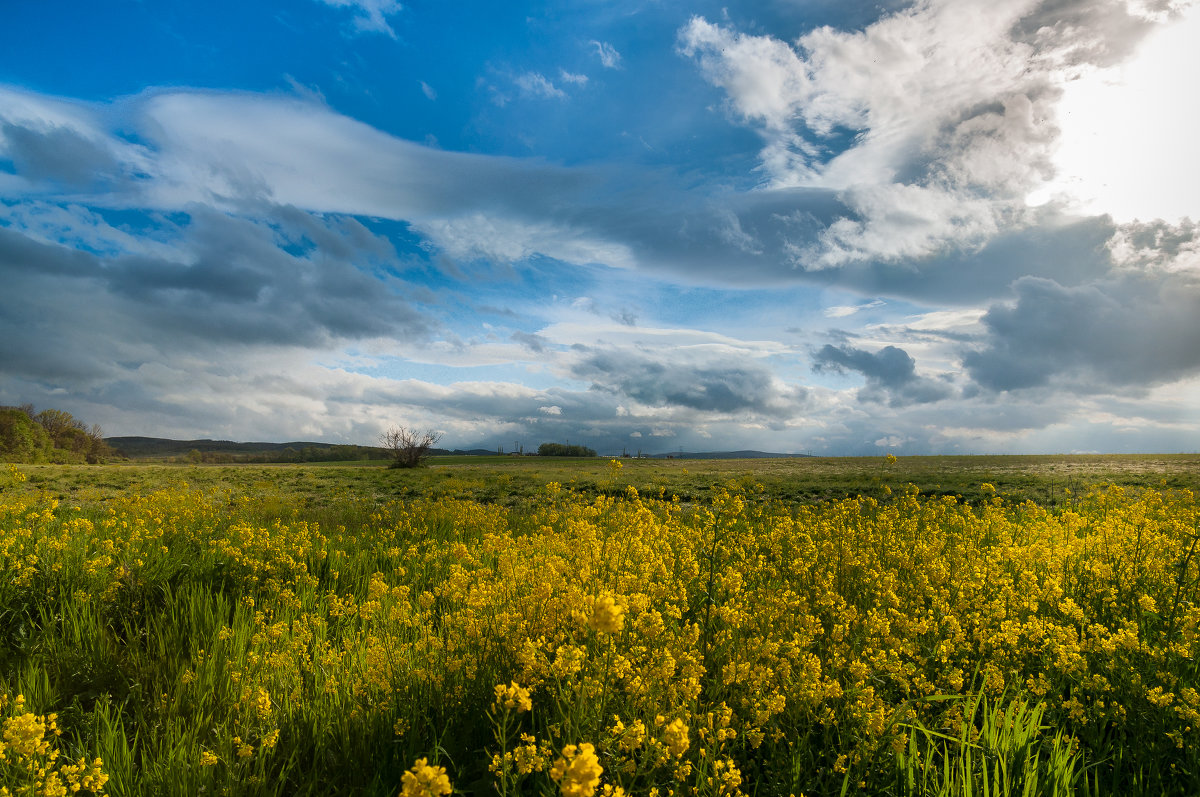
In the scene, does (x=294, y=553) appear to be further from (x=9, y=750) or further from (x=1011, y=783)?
(x=1011, y=783)

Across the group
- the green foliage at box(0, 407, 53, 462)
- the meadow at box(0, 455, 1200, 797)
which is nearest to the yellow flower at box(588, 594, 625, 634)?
the meadow at box(0, 455, 1200, 797)

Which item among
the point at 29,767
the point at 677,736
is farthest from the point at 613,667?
the point at 29,767

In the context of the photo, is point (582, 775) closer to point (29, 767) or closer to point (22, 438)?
point (29, 767)

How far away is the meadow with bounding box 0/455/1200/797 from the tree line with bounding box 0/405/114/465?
41761 mm

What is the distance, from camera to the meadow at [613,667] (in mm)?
3121

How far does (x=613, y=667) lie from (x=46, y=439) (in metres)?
66.6

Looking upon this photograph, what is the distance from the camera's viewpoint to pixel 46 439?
1953 inches

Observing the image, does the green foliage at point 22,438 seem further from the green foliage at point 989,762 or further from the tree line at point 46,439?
the green foliage at point 989,762

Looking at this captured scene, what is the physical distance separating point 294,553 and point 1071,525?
11.4 meters

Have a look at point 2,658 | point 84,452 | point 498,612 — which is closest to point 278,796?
point 498,612

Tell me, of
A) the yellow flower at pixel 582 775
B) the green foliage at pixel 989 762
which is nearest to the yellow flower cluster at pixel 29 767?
the yellow flower at pixel 582 775

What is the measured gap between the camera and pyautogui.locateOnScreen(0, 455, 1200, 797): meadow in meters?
→ 3.12

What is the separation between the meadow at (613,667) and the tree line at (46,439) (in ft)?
137

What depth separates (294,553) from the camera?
7.43 m
